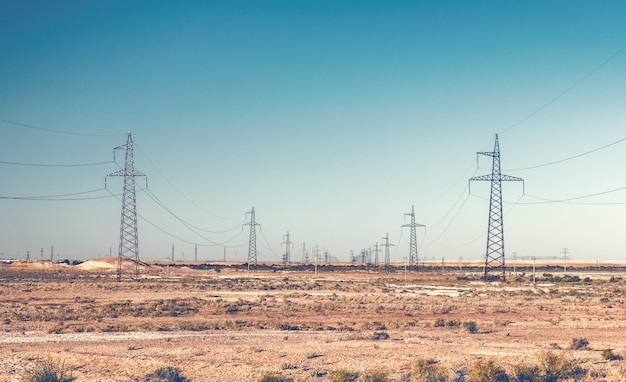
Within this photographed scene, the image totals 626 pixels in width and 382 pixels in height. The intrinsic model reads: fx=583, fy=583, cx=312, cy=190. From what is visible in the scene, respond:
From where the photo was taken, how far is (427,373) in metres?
17.6

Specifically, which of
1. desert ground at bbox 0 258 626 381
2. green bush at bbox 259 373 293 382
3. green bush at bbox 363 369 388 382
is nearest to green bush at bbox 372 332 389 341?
desert ground at bbox 0 258 626 381

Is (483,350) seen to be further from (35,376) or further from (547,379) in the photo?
(35,376)

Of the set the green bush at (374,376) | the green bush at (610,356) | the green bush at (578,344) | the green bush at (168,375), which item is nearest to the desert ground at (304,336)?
the green bush at (374,376)

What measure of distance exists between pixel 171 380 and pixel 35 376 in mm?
3957

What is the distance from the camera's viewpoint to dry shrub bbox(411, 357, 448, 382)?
1730 centimetres

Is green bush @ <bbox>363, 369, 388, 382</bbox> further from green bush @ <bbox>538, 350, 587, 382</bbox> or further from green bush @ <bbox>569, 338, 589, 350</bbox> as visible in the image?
green bush @ <bbox>569, 338, 589, 350</bbox>

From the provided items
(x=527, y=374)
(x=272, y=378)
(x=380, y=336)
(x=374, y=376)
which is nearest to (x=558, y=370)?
(x=527, y=374)

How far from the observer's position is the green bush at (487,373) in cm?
1747

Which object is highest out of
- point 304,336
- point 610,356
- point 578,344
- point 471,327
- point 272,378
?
point 272,378

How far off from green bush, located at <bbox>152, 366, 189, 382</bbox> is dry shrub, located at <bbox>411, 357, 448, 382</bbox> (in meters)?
7.15

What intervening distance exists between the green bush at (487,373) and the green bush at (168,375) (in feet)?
29.2

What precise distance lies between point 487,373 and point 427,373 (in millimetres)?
1793

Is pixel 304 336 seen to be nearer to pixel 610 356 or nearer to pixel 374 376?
pixel 374 376

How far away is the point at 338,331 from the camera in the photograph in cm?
3102
